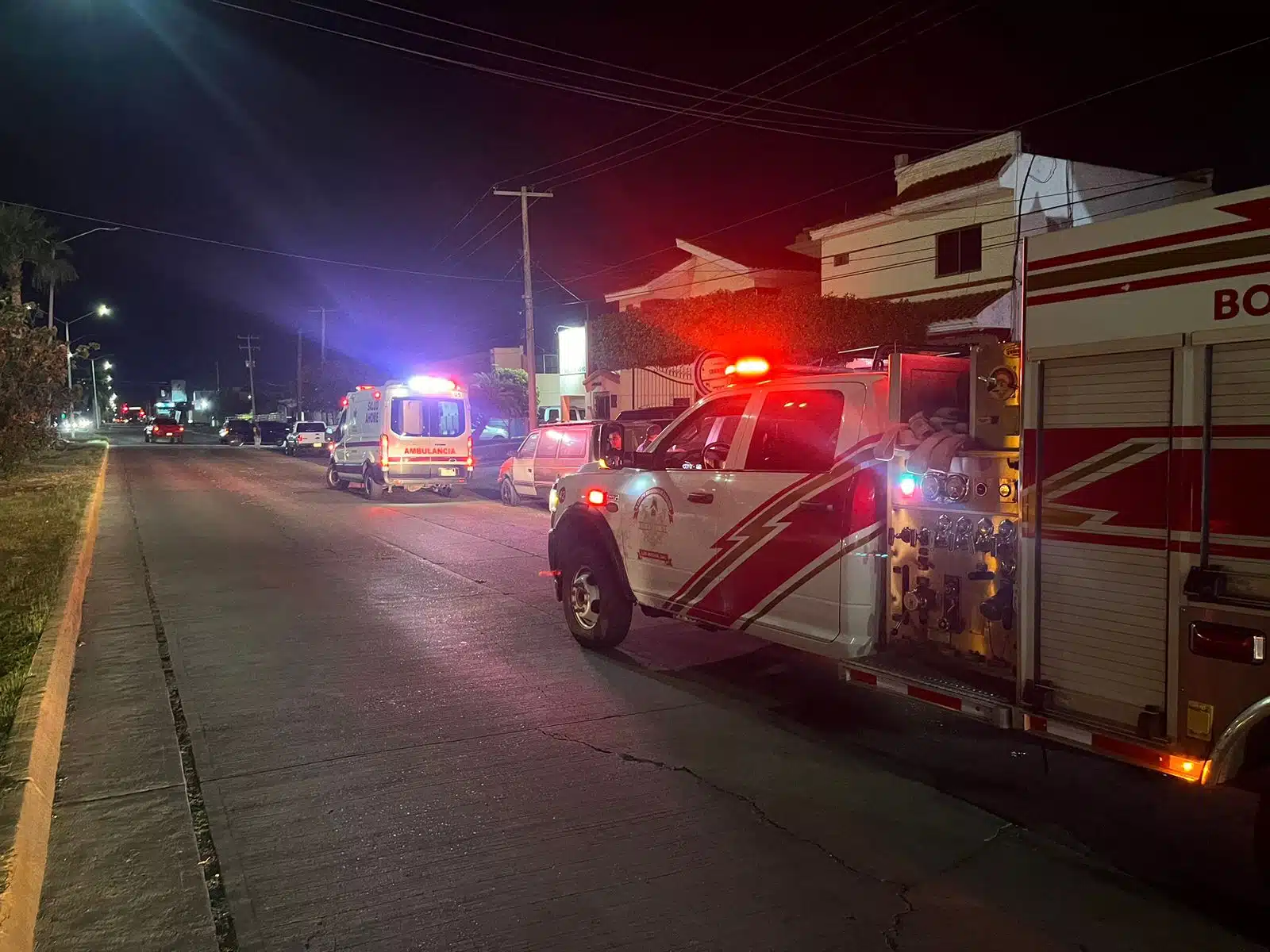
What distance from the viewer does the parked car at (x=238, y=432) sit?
57406mm

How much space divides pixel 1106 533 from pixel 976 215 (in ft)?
73.9

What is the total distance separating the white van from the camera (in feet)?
68.9

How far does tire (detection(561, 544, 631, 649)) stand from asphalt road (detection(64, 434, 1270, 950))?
170 mm

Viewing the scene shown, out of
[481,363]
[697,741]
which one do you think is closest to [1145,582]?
[697,741]

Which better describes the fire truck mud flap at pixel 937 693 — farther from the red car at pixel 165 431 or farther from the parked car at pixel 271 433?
the red car at pixel 165 431

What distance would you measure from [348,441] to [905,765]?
19.3 metres

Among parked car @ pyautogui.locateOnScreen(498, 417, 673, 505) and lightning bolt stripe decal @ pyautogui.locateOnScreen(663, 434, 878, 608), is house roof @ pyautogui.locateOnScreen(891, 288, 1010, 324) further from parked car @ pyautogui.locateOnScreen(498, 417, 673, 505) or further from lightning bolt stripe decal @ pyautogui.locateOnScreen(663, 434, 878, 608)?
lightning bolt stripe decal @ pyautogui.locateOnScreen(663, 434, 878, 608)

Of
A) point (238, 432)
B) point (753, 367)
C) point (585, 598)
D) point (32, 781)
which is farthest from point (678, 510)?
point (238, 432)

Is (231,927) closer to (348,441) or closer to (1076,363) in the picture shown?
(1076,363)

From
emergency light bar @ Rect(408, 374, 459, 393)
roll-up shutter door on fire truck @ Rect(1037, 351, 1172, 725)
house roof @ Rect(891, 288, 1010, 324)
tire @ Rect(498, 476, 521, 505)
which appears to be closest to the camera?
roll-up shutter door on fire truck @ Rect(1037, 351, 1172, 725)

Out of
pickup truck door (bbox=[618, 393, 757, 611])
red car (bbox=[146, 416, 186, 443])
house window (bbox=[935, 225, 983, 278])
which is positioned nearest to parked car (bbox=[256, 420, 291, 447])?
red car (bbox=[146, 416, 186, 443])

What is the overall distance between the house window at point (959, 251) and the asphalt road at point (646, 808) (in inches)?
755

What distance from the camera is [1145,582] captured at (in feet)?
12.6

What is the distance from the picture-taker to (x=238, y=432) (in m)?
57.3
